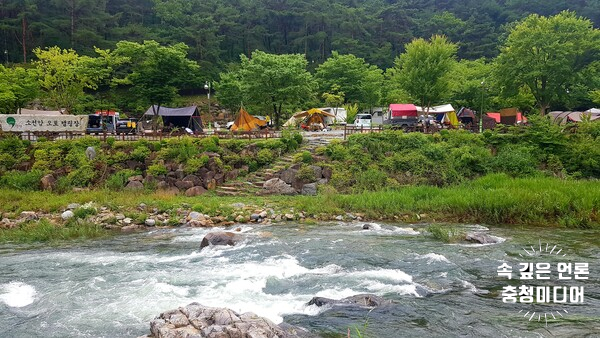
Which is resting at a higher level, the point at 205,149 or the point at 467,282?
the point at 205,149

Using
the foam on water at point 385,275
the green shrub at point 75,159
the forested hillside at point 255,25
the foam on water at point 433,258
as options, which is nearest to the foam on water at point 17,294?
the foam on water at point 385,275

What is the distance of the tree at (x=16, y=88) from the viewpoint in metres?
32.9

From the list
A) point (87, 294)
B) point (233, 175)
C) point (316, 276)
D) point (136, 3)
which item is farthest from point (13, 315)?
point (136, 3)

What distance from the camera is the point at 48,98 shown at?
38.8m

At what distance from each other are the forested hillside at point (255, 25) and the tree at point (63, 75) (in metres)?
21.5

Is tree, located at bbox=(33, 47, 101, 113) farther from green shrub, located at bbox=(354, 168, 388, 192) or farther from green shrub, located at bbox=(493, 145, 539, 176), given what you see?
green shrub, located at bbox=(493, 145, 539, 176)

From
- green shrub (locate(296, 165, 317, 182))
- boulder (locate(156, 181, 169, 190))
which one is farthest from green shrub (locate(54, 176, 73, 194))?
green shrub (locate(296, 165, 317, 182))

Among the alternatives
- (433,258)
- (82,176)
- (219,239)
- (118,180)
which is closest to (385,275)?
(433,258)

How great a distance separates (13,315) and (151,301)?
2.72 m

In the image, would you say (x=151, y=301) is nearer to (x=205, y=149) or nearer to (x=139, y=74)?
(x=205, y=149)

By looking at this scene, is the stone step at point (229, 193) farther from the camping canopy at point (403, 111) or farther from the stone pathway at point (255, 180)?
the camping canopy at point (403, 111)

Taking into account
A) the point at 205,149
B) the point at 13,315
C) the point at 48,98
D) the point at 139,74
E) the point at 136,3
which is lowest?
the point at 13,315

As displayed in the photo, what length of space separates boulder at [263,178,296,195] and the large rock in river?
15.3 m

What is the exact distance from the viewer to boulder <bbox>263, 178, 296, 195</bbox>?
22.9m
